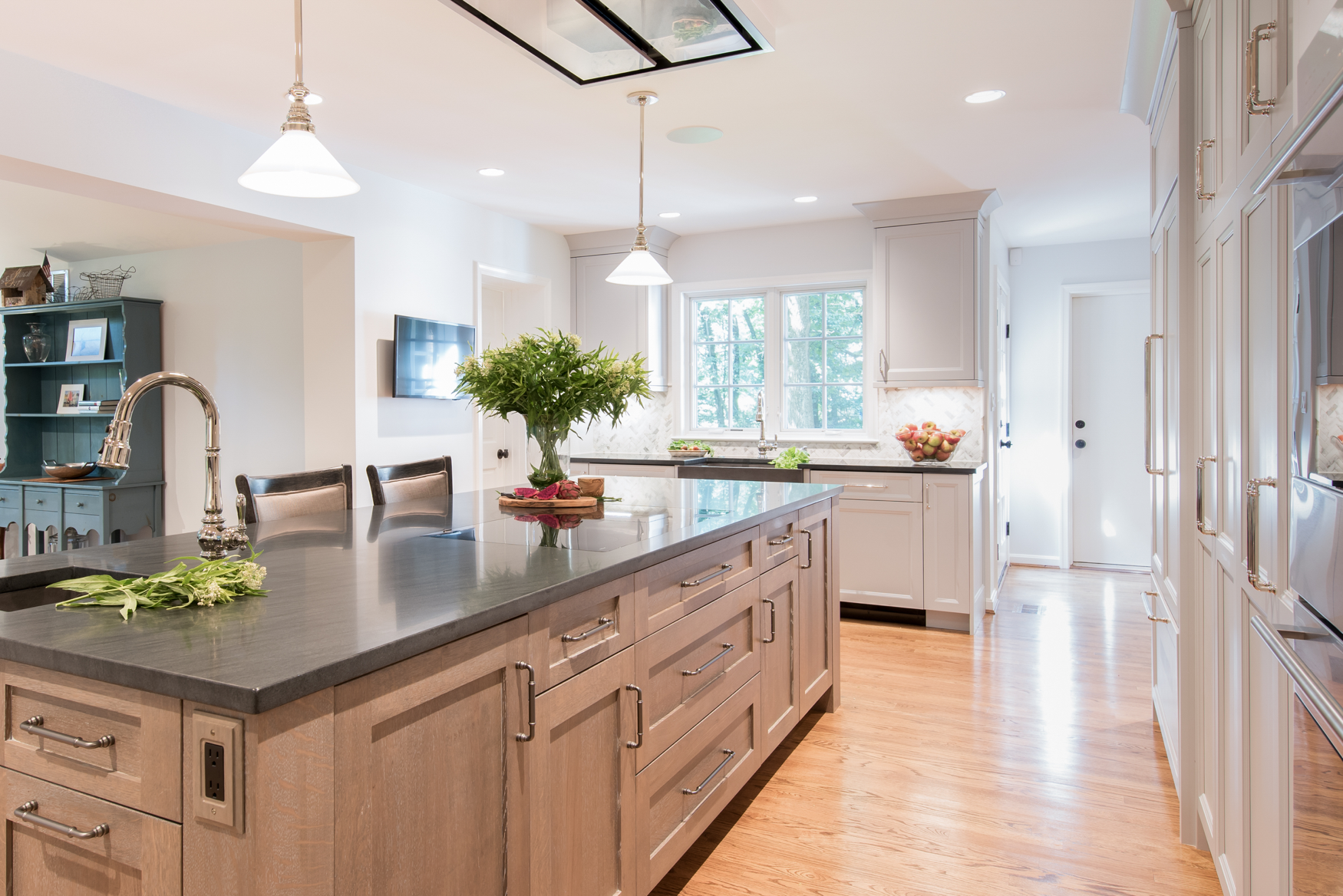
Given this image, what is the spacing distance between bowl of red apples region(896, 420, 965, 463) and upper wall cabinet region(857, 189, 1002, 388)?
11.1 inches

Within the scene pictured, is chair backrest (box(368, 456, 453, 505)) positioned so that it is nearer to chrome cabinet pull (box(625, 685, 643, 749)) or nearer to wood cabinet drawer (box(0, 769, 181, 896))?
chrome cabinet pull (box(625, 685, 643, 749))

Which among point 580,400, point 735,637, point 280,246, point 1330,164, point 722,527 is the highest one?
point 280,246

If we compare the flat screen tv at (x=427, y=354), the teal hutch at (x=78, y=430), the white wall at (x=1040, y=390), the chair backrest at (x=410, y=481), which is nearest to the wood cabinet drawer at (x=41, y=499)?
the teal hutch at (x=78, y=430)

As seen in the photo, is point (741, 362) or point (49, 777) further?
point (741, 362)

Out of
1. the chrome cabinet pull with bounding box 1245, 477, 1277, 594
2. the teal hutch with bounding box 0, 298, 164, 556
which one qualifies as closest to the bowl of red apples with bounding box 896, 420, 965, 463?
the chrome cabinet pull with bounding box 1245, 477, 1277, 594

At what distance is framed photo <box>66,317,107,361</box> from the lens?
591cm

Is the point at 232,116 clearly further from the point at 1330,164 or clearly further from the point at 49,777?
the point at 1330,164

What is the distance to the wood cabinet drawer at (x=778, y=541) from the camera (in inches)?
100

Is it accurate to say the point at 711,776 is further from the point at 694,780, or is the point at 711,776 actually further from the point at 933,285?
the point at 933,285

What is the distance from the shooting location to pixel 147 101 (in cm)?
318

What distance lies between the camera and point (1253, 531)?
4.67ft

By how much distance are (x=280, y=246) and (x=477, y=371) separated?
360 cm

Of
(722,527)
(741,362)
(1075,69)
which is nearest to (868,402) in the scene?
(741,362)

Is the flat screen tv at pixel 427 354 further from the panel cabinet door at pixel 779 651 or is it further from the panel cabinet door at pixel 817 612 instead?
the panel cabinet door at pixel 779 651
